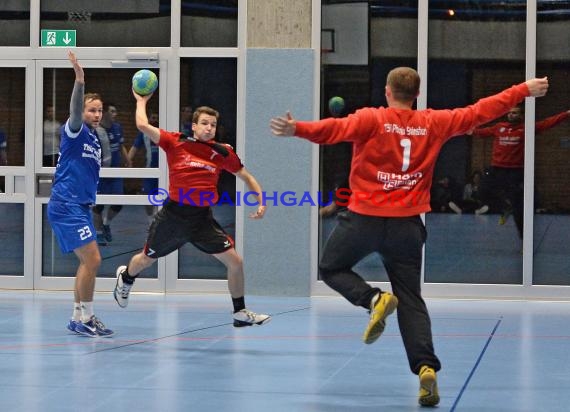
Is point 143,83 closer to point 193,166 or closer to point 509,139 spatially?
point 193,166

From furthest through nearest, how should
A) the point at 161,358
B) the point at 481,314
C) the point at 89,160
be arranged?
1. the point at 481,314
2. the point at 89,160
3. the point at 161,358

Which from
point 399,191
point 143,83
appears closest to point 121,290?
point 143,83

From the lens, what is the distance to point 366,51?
1359cm

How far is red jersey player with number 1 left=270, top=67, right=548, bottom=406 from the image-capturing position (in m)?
6.96

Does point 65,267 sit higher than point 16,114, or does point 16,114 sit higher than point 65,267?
point 16,114

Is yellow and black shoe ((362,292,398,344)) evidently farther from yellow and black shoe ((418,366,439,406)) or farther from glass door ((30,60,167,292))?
glass door ((30,60,167,292))

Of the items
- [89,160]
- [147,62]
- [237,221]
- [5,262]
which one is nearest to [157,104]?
[147,62]

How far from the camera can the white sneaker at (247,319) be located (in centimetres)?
1005

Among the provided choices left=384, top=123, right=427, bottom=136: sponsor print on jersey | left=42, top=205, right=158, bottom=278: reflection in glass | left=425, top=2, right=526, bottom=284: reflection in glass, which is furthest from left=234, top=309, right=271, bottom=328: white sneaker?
left=425, top=2, right=526, bottom=284: reflection in glass

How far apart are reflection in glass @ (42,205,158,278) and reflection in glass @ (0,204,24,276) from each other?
1.00ft

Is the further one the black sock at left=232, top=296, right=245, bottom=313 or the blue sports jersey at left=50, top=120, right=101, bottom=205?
the black sock at left=232, top=296, right=245, bottom=313

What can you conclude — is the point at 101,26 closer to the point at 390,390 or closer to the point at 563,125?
the point at 563,125

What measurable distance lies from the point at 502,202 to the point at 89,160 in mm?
5465

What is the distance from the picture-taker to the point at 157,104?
13859 millimetres
